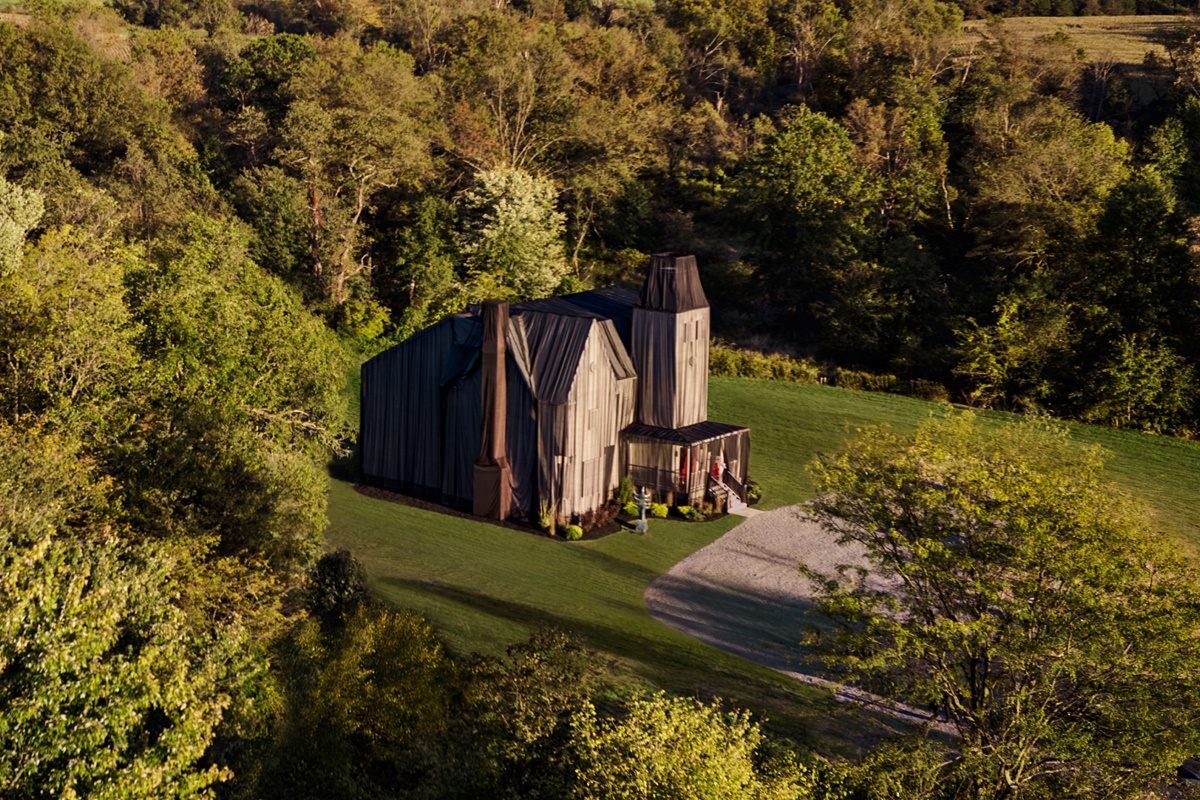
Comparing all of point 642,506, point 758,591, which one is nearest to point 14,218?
point 642,506

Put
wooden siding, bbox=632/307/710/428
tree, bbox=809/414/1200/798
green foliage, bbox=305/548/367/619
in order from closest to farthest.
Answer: tree, bbox=809/414/1200/798 → green foliage, bbox=305/548/367/619 → wooden siding, bbox=632/307/710/428

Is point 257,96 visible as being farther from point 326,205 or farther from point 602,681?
point 602,681

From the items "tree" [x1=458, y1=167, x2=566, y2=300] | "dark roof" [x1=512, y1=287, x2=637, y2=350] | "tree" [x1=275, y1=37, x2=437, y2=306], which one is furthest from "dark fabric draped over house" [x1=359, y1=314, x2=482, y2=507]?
"tree" [x1=275, y1=37, x2=437, y2=306]

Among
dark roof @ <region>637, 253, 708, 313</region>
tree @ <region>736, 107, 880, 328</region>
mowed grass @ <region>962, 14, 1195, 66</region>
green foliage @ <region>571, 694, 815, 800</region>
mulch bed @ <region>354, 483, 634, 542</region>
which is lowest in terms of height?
mulch bed @ <region>354, 483, 634, 542</region>

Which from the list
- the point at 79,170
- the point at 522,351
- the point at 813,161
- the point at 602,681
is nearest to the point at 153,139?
the point at 79,170

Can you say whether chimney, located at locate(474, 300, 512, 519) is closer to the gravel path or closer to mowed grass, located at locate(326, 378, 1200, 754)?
mowed grass, located at locate(326, 378, 1200, 754)

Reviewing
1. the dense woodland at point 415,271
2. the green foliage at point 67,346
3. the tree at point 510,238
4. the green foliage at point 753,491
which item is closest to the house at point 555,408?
the green foliage at point 753,491
